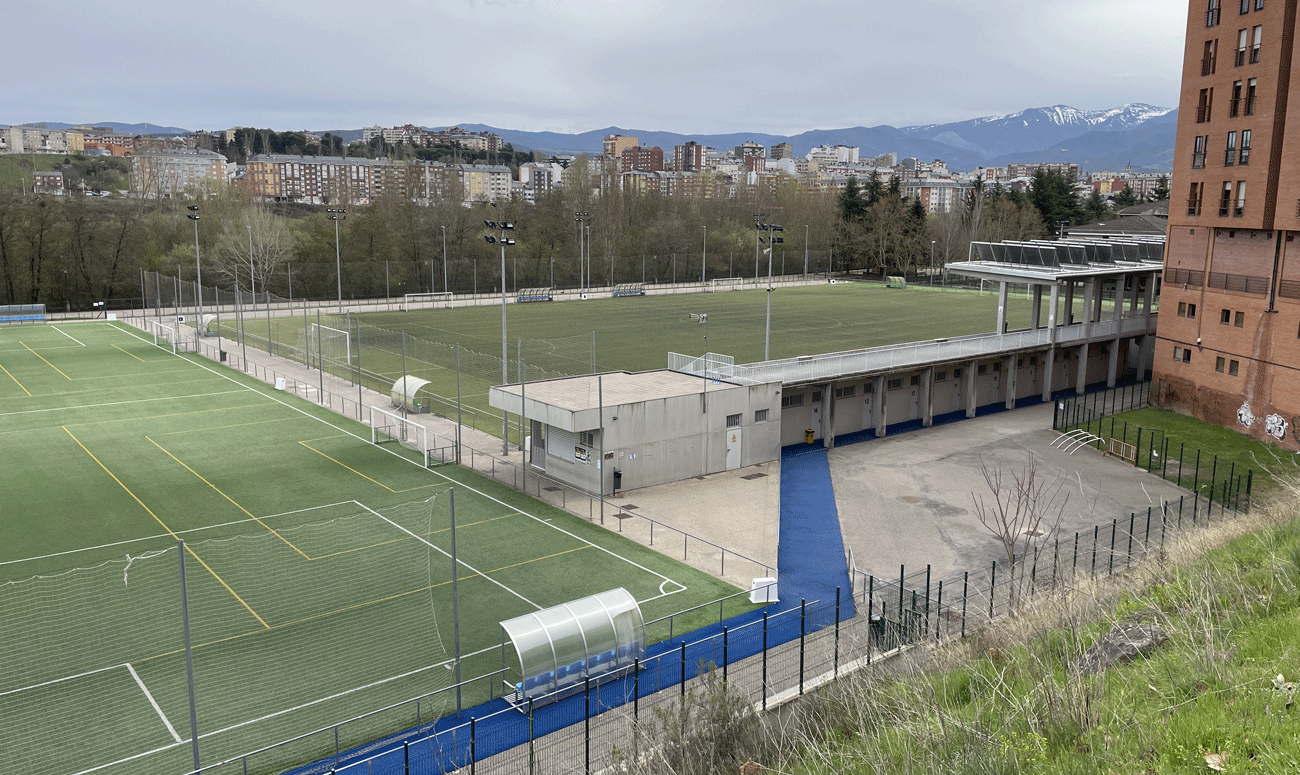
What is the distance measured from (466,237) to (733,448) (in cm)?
8611

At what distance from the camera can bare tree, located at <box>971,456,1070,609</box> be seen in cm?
2567

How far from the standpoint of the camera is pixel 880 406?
130 ft

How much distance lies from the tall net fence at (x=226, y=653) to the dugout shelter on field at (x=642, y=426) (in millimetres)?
7466

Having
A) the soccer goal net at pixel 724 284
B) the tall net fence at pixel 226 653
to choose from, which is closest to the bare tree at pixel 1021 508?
the tall net fence at pixel 226 653

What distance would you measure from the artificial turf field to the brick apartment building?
2900 cm

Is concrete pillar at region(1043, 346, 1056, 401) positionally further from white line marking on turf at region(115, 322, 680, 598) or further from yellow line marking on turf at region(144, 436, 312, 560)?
yellow line marking on turf at region(144, 436, 312, 560)

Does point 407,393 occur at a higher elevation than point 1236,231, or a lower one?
lower

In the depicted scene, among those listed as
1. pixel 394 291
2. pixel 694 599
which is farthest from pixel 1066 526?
pixel 394 291

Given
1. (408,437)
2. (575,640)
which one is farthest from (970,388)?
(575,640)

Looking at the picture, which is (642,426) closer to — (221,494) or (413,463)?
(413,463)

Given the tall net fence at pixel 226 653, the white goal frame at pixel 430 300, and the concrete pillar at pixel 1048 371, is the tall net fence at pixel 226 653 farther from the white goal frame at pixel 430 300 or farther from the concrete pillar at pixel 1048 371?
the white goal frame at pixel 430 300

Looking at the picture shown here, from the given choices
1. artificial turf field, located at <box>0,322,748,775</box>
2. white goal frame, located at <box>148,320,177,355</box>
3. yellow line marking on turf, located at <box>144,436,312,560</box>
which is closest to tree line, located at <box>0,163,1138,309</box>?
white goal frame, located at <box>148,320,177,355</box>

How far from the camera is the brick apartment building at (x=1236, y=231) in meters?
37.3

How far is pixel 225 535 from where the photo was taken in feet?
85.1
